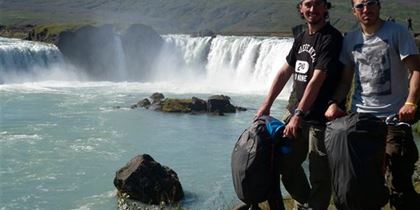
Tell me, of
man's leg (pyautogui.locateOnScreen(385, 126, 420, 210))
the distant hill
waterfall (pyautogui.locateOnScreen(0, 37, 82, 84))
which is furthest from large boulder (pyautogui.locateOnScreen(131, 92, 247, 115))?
the distant hill

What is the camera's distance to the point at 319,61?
487 cm

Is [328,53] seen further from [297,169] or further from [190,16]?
[190,16]

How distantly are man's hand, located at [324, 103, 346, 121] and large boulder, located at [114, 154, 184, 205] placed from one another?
9192 mm

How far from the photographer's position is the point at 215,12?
650 ft

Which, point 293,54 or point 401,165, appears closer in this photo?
point 401,165

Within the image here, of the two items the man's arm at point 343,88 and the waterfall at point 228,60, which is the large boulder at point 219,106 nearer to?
the waterfall at point 228,60

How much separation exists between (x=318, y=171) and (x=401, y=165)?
72cm

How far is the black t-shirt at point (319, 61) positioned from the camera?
4.86 metres

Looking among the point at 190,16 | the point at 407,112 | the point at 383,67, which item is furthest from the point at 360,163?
the point at 190,16

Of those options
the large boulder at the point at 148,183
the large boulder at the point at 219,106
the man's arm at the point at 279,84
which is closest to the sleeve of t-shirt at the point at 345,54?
the man's arm at the point at 279,84

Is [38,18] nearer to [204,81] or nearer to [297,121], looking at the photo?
[204,81]

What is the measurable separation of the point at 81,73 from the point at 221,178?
1406 inches

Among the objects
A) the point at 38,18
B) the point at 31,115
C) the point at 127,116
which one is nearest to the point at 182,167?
the point at 127,116

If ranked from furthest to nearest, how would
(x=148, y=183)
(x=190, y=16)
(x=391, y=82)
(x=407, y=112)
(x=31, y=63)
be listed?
(x=190, y=16) → (x=31, y=63) → (x=148, y=183) → (x=391, y=82) → (x=407, y=112)
